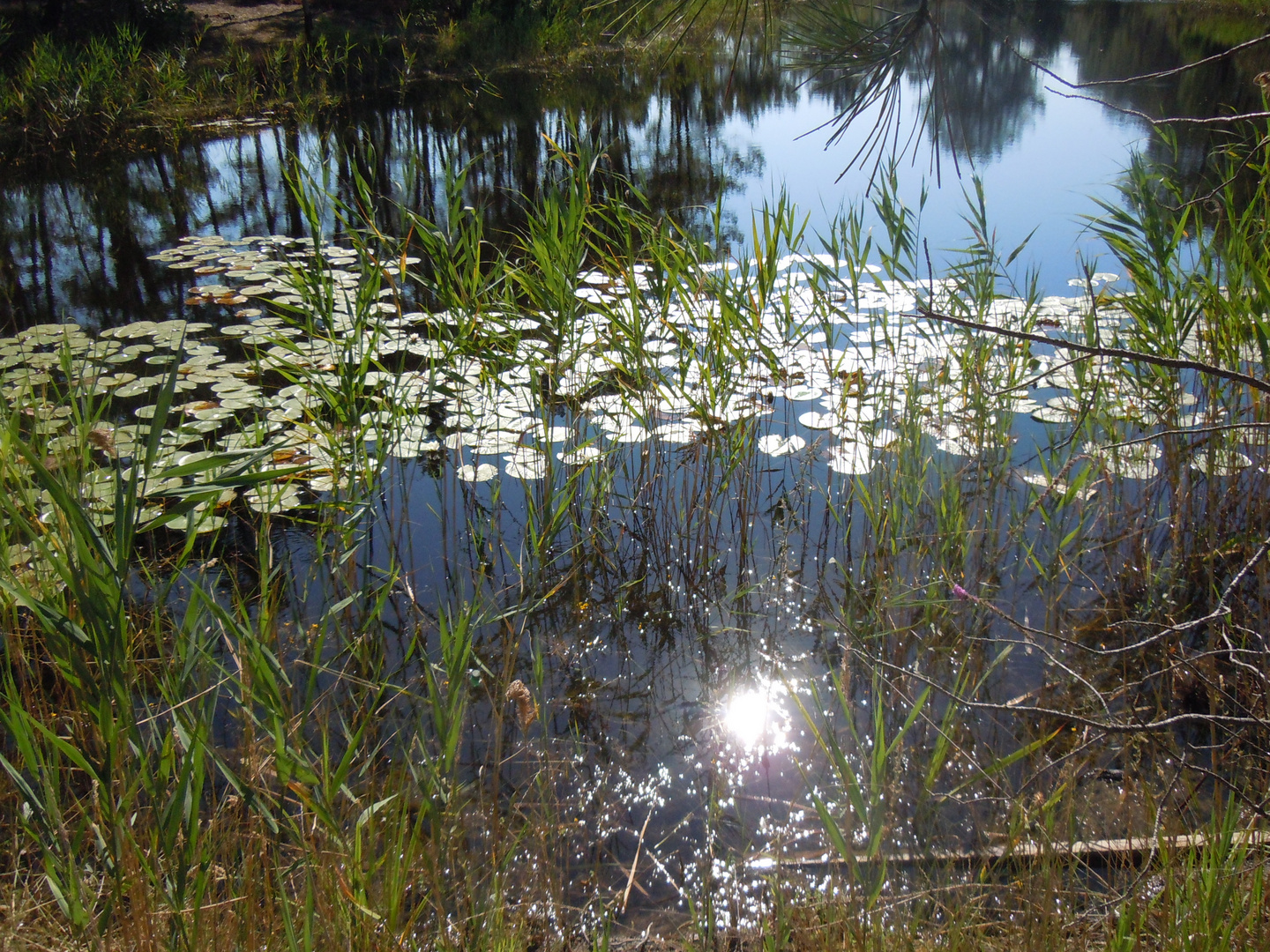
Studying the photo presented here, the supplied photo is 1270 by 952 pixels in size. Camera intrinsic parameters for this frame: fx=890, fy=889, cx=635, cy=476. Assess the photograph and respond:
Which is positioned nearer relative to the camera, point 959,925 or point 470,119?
point 959,925

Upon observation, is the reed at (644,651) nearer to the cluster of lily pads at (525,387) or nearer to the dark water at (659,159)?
the cluster of lily pads at (525,387)

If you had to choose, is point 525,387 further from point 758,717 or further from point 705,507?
point 758,717

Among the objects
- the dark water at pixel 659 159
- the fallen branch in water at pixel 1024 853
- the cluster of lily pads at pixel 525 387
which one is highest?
the dark water at pixel 659 159

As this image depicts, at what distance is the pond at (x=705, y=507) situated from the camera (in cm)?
178

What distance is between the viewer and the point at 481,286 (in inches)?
106

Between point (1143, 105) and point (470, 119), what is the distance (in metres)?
6.71

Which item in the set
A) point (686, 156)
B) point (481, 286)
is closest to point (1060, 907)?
point (481, 286)

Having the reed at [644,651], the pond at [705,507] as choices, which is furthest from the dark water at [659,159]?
the reed at [644,651]

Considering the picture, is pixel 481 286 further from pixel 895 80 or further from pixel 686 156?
pixel 686 156

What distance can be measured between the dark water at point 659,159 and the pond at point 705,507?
39 centimetres

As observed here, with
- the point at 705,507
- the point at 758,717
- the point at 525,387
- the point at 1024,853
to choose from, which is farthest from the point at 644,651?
the point at 525,387

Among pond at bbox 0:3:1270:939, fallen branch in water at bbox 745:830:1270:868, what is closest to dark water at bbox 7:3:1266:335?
pond at bbox 0:3:1270:939

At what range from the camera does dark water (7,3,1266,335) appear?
4.96m

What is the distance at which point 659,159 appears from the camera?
823cm
